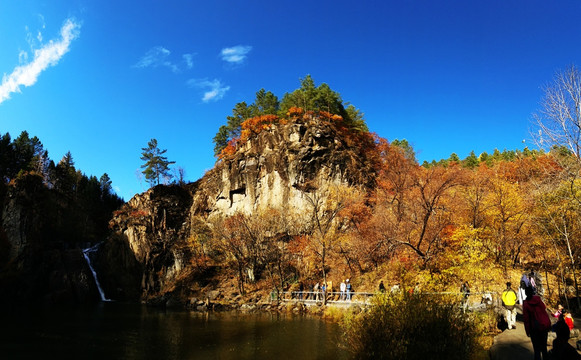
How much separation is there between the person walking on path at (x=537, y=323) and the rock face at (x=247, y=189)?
3833 centimetres

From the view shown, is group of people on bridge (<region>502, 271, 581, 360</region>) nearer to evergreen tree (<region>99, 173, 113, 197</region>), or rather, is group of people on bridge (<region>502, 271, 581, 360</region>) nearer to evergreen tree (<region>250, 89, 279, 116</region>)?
evergreen tree (<region>250, 89, 279, 116</region>)

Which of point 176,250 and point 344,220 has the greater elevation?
point 344,220

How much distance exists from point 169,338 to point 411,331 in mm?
15517

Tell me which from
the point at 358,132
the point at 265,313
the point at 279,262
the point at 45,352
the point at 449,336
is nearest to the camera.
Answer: the point at 449,336

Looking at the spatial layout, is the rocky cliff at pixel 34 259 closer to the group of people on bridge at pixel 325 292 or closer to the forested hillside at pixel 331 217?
the forested hillside at pixel 331 217

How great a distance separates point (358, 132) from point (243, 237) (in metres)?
29.6

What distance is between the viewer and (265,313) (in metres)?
30.9

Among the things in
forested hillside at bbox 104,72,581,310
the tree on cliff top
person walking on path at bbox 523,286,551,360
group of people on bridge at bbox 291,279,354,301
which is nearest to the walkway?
person walking on path at bbox 523,286,551,360

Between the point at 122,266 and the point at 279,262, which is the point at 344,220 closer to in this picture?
the point at 279,262

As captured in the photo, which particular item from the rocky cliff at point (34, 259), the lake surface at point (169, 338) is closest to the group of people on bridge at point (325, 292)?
the lake surface at point (169, 338)

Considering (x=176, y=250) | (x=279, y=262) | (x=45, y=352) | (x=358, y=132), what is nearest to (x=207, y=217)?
(x=176, y=250)

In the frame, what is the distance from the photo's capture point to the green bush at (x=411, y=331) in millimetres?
8422

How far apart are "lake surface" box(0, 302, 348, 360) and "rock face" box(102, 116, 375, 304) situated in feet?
75.6

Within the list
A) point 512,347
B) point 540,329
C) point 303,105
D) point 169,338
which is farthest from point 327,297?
point 303,105
